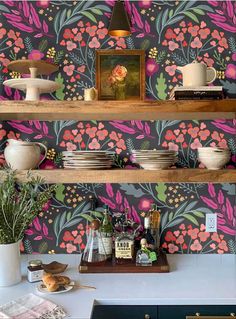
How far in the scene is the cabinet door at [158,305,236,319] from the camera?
1.70 m

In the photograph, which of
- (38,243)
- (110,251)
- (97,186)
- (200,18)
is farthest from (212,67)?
(38,243)

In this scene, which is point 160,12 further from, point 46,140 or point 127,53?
point 46,140

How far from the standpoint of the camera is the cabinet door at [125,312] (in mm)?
1701

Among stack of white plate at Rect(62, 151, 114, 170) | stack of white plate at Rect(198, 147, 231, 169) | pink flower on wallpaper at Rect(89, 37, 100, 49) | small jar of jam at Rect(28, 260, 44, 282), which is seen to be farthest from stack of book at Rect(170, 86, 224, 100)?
small jar of jam at Rect(28, 260, 44, 282)

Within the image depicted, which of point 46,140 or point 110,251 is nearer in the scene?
point 110,251

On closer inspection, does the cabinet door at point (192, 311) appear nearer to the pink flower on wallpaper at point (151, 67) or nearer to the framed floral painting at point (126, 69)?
the framed floral painting at point (126, 69)

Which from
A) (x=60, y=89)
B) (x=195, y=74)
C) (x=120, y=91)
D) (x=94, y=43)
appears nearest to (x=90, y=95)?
(x=120, y=91)

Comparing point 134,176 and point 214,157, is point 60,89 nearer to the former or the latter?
point 134,176

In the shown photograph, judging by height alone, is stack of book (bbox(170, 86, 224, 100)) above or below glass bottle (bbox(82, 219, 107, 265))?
above

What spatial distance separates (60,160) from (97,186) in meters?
0.27

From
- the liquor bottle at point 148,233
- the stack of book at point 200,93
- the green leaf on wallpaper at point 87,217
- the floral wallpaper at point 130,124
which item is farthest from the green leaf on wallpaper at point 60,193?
the stack of book at point 200,93

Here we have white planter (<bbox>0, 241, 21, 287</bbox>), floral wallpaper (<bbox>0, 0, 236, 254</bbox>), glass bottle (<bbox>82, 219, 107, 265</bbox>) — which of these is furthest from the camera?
floral wallpaper (<bbox>0, 0, 236, 254</bbox>)

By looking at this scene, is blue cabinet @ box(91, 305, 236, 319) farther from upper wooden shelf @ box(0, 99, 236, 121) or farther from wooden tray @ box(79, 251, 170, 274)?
upper wooden shelf @ box(0, 99, 236, 121)

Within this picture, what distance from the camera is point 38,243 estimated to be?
7.51 ft
